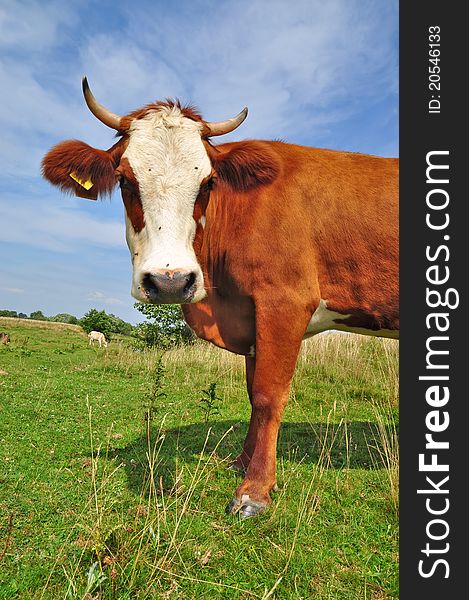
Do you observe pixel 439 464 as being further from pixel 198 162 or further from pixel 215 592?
pixel 198 162

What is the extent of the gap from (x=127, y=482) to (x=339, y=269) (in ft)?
9.99

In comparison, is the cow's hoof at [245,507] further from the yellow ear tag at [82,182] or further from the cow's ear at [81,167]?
the yellow ear tag at [82,182]

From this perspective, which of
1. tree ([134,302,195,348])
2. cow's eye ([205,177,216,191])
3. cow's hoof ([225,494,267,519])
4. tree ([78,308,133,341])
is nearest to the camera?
cow's hoof ([225,494,267,519])

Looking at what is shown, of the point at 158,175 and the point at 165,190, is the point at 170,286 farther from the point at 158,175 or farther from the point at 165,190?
the point at 158,175

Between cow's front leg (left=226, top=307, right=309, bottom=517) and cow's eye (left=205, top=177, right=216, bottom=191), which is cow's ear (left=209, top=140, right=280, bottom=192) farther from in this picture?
cow's front leg (left=226, top=307, right=309, bottom=517)

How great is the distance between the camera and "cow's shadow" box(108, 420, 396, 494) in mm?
4727

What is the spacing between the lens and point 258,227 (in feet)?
14.6

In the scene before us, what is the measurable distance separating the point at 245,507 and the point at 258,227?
2.64 metres

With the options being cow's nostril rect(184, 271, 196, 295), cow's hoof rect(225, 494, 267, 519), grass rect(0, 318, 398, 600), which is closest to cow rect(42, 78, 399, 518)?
cow's hoof rect(225, 494, 267, 519)

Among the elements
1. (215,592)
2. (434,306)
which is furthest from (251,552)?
(434,306)

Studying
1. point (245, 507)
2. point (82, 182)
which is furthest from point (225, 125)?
point (245, 507)

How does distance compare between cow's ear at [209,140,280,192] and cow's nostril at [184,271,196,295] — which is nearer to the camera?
cow's nostril at [184,271,196,295]

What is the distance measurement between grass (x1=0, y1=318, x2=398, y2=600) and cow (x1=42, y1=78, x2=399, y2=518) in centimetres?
50

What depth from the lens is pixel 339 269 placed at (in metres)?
4.58
